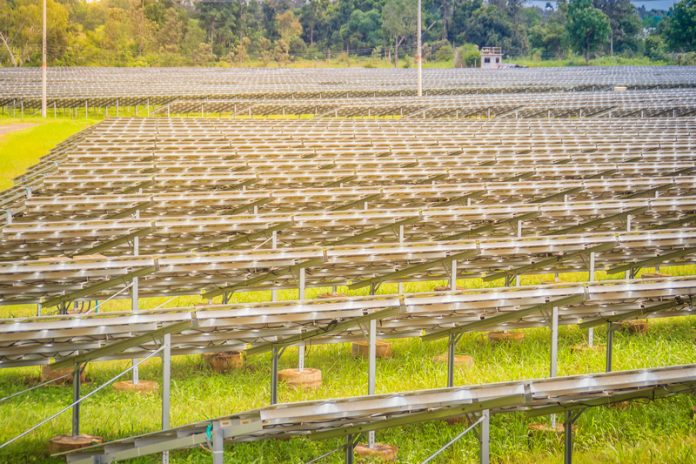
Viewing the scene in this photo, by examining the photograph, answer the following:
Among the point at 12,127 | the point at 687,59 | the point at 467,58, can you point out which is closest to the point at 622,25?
the point at 467,58

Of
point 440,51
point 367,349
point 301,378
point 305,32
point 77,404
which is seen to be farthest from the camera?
point 305,32

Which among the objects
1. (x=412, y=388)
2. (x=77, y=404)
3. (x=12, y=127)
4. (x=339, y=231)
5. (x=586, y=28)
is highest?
(x=586, y=28)

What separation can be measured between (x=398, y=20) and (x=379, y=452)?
12191 cm

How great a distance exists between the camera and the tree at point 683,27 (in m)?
113

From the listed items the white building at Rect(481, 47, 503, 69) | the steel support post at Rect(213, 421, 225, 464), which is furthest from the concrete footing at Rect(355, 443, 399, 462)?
the white building at Rect(481, 47, 503, 69)

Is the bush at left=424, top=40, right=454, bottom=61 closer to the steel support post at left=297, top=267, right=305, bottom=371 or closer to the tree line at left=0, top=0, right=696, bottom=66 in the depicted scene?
the tree line at left=0, top=0, right=696, bottom=66

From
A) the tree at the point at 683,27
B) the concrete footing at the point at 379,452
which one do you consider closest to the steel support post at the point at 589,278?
the concrete footing at the point at 379,452

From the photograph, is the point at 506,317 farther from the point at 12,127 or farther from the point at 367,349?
the point at 12,127

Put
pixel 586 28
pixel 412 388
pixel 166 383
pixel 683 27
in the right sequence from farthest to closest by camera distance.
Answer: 1. pixel 586 28
2. pixel 683 27
3. pixel 412 388
4. pixel 166 383

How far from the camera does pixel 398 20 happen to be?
129750mm

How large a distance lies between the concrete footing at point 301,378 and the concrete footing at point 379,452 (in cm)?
201

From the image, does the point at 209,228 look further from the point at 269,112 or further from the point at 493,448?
the point at 269,112

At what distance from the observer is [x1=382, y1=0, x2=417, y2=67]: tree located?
426 feet

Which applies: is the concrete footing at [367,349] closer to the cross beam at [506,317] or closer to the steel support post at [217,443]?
the cross beam at [506,317]
